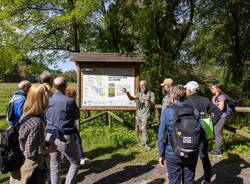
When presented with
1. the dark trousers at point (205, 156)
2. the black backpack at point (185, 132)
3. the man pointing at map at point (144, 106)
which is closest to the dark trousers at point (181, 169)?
the black backpack at point (185, 132)

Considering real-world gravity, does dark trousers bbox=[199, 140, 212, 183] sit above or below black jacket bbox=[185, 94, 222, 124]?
below

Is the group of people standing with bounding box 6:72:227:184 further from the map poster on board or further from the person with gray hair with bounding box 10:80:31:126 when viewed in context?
the map poster on board

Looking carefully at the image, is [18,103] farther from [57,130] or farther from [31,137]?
[31,137]

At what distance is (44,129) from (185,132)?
1690 millimetres

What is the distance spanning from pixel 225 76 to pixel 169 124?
14199mm

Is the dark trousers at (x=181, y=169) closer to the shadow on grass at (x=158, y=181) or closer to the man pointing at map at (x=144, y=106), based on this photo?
the shadow on grass at (x=158, y=181)

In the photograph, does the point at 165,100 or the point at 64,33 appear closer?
the point at 165,100

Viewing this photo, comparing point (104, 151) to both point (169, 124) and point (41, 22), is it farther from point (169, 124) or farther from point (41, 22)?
point (41, 22)

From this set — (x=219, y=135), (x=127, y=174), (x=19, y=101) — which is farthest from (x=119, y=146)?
(x=19, y=101)

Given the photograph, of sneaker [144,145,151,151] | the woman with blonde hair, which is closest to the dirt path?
sneaker [144,145,151,151]

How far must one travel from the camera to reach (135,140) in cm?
1112

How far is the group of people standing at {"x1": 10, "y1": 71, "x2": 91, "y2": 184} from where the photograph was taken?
457cm

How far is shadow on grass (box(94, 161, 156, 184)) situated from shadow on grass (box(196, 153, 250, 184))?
3.95 feet

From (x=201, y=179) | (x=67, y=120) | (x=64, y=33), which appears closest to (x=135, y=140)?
(x=201, y=179)
